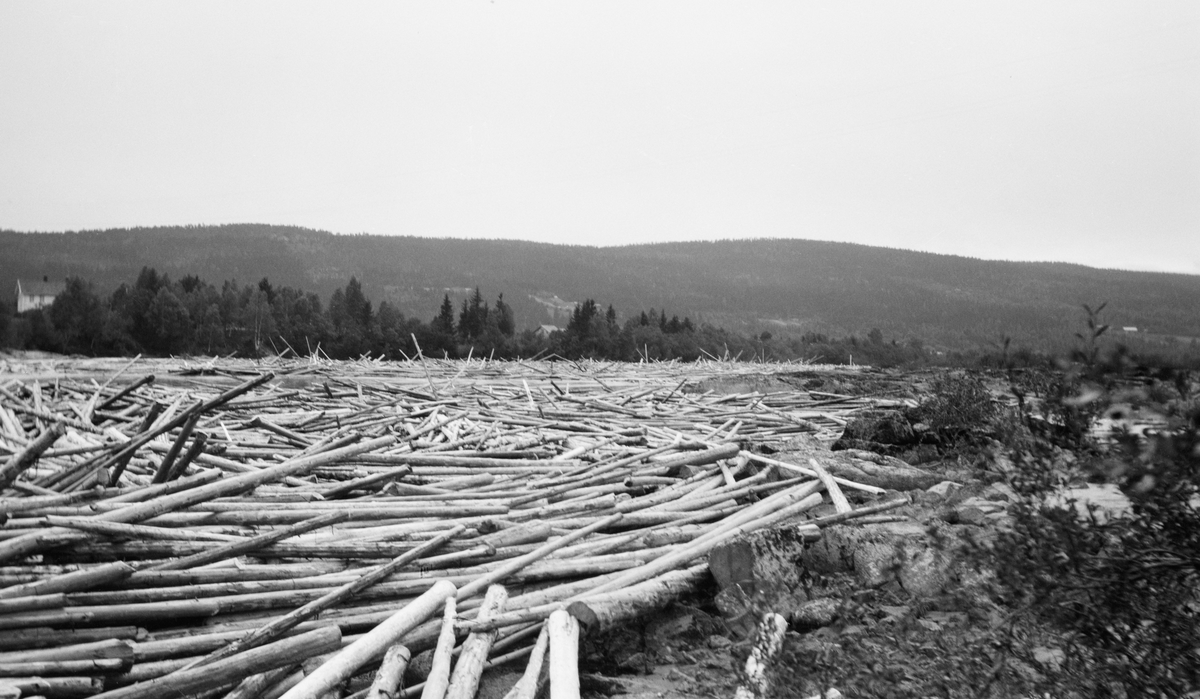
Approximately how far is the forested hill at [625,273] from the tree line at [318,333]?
3496 centimetres

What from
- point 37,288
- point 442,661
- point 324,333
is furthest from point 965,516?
point 37,288

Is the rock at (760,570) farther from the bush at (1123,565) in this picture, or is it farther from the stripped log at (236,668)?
the stripped log at (236,668)

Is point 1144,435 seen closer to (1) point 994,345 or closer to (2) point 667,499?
(1) point 994,345

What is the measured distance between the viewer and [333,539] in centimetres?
446

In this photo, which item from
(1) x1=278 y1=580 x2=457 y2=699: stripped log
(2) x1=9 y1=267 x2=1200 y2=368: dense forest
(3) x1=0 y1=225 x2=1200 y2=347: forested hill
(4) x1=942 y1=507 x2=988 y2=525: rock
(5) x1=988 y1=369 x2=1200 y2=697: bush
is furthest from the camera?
(3) x1=0 y1=225 x2=1200 y2=347: forested hill

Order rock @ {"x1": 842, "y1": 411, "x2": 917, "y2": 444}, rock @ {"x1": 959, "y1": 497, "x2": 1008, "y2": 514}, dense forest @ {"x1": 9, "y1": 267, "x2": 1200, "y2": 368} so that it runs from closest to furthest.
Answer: rock @ {"x1": 959, "y1": 497, "x2": 1008, "y2": 514} < rock @ {"x1": 842, "y1": 411, "x2": 917, "y2": 444} < dense forest @ {"x1": 9, "y1": 267, "x2": 1200, "y2": 368}

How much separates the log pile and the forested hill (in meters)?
63.6

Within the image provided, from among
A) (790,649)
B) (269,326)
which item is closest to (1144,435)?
(790,649)

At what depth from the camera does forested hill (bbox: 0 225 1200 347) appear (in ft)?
262

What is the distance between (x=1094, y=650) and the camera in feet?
8.09

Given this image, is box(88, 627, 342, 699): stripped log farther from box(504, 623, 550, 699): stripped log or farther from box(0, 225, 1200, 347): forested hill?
box(0, 225, 1200, 347): forested hill

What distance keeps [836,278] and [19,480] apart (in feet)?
327

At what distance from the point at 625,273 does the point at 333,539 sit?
4044 inches

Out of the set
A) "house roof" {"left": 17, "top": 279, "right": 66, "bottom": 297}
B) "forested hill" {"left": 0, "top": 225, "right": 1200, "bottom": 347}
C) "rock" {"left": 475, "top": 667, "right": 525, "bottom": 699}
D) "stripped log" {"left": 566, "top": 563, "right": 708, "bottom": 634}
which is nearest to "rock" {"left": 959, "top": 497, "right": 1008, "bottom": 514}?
"stripped log" {"left": 566, "top": 563, "right": 708, "bottom": 634}
